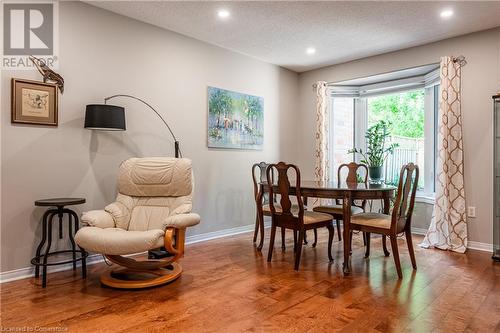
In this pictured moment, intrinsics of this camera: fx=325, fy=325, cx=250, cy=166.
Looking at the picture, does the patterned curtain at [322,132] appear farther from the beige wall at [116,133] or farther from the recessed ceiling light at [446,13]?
the recessed ceiling light at [446,13]

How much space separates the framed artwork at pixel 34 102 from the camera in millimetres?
2748

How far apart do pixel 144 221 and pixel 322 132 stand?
3166 mm

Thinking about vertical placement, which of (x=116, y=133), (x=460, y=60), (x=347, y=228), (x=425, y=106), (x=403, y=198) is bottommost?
(x=347, y=228)

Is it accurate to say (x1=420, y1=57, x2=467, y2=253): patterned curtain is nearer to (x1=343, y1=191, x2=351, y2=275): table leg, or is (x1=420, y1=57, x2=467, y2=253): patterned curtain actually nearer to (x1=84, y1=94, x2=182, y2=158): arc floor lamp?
(x1=343, y1=191, x2=351, y2=275): table leg

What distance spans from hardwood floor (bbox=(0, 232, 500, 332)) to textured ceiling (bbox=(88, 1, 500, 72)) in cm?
252

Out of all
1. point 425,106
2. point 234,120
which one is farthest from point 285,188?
point 425,106

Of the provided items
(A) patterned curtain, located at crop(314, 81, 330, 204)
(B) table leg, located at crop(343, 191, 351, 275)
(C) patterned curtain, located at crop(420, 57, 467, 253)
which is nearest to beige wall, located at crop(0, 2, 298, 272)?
(A) patterned curtain, located at crop(314, 81, 330, 204)

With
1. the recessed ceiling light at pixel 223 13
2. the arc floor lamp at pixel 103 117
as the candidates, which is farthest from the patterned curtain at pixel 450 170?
the arc floor lamp at pixel 103 117

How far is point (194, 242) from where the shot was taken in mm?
3992

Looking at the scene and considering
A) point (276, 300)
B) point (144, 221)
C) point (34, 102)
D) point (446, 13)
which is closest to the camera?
point (276, 300)

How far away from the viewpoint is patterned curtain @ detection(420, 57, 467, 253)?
379 centimetres

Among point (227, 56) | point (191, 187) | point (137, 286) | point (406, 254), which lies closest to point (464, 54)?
point (406, 254)

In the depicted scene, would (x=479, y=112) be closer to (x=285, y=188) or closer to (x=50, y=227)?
(x=285, y=188)

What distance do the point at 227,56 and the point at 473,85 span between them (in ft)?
9.97
